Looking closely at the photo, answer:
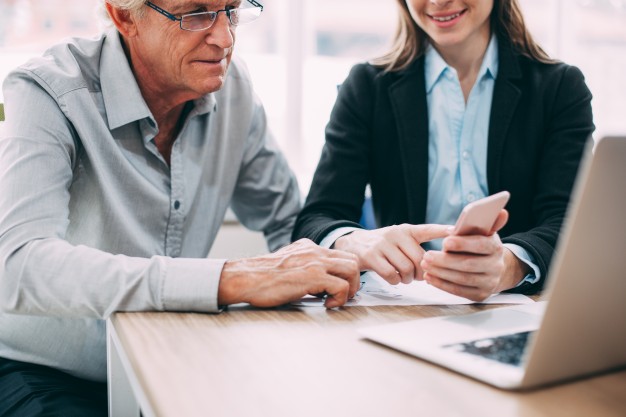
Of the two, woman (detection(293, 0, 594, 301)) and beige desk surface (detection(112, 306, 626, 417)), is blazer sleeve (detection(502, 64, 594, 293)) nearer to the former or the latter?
woman (detection(293, 0, 594, 301))

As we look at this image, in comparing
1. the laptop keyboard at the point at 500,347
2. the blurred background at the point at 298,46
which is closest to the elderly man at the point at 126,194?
the laptop keyboard at the point at 500,347

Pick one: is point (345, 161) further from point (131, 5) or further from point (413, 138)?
point (131, 5)

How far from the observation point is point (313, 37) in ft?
9.63

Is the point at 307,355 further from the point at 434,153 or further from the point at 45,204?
the point at 434,153

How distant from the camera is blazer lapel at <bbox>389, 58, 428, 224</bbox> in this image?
1650 mm

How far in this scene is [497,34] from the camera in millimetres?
1734

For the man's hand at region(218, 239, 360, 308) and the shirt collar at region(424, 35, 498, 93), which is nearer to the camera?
the man's hand at region(218, 239, 360, 308)

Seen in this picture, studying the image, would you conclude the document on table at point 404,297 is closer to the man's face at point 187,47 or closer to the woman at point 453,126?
the woman at point 453,126

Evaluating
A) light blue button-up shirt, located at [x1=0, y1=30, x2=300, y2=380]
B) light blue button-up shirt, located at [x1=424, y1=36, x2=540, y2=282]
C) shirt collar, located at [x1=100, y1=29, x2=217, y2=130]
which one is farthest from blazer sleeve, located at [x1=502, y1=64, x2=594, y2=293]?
shirt collar, located at [x1=100, y1=29, x2=217, y2=130]

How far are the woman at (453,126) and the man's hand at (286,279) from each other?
37 centimetres

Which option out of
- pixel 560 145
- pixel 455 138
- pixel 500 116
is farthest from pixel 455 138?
pixel 560 145

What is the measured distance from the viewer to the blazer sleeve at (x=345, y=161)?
159 cm

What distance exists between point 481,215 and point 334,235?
45cm

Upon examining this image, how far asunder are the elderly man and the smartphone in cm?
19
